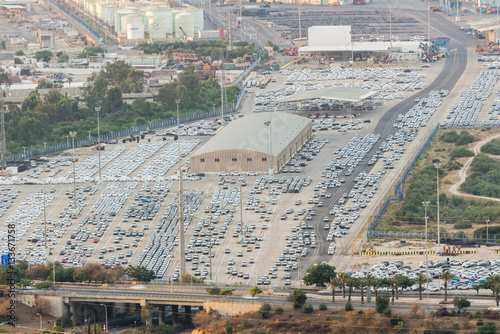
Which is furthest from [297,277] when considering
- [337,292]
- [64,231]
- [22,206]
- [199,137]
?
[199,137]

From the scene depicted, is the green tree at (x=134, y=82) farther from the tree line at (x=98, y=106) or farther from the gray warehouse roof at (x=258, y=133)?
the gray warehouse roof at (x=258, y=133)

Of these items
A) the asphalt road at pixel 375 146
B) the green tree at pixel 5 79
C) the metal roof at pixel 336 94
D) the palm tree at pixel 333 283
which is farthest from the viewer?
the green tree at pixel 5 79

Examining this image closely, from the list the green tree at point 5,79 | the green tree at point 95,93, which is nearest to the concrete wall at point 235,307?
the green tree at point 95,93

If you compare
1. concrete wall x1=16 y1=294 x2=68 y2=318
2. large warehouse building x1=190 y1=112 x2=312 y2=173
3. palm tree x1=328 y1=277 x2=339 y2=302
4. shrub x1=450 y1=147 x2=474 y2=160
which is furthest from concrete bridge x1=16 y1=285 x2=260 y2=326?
shrub x1=450 y1=147 x2=474 y2=160

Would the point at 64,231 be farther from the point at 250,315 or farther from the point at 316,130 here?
the point at 316,130

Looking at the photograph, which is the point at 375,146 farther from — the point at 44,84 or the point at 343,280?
the point at 44,84

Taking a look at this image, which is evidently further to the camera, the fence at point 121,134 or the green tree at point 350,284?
the fence at point 121,134
